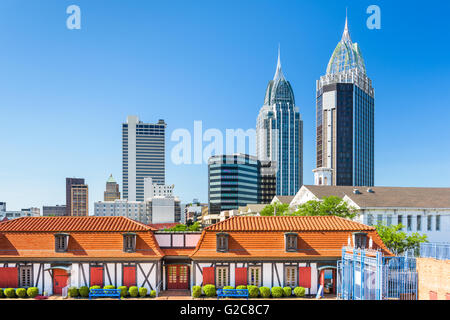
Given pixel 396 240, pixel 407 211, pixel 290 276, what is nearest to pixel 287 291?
pixel 290 276

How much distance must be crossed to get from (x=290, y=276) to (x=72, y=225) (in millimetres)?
18157

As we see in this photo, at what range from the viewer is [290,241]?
102 feet

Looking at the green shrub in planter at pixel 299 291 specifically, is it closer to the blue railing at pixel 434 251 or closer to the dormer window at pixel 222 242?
the dormer window at pixel 222 242

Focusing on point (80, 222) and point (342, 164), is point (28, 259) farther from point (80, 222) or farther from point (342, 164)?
point (342, 164)

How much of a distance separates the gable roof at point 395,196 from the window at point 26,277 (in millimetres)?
41901

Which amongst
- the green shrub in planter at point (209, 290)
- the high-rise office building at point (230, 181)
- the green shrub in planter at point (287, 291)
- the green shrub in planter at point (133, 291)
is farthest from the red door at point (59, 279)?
the high-rise office building at point (230, 181)

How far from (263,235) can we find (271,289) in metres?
4.20

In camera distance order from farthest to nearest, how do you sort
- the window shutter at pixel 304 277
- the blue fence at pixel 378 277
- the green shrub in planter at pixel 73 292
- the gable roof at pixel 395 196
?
the gable roof at pixel 395 196 → the window shutter at pixel 304 277 → the green shrub in planter at pixel 73 292 → the blue fence at pixel 378 277

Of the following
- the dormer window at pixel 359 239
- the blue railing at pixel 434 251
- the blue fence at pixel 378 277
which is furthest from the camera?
the dormer window at pixel 359 239

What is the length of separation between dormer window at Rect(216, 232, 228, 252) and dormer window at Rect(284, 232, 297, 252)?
4677mm

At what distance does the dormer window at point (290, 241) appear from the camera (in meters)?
31.1

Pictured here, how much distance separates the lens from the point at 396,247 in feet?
135
